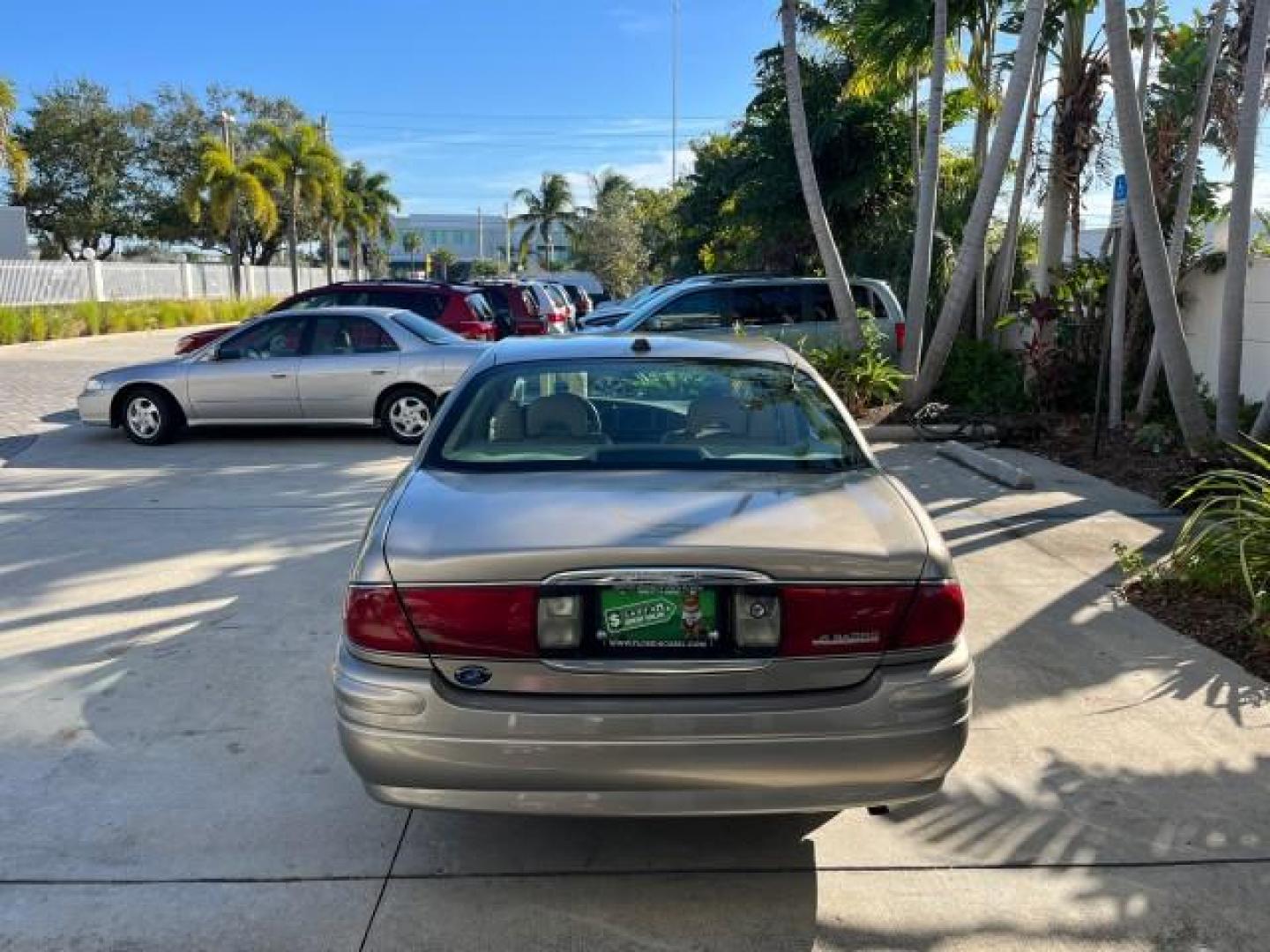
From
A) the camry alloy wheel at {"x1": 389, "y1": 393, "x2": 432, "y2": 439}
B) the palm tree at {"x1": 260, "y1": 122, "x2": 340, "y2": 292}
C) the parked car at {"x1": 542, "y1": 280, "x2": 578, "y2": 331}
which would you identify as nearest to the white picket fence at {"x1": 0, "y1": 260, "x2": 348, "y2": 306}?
the palm tree at {"x1": 260, "y1": 122, "x2": 340, "y2": 292}

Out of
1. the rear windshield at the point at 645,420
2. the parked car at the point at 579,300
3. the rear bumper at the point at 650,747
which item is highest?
the parked car at the point at 579,300

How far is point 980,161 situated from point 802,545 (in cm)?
1417

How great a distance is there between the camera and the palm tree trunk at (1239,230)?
298 inches

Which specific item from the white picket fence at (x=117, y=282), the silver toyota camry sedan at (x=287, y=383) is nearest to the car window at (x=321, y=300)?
the silver toyota camry sedan at (x=287, y=383)

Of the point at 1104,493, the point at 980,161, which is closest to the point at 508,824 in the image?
the point at 1104,493

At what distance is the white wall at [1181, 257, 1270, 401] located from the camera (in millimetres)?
10359

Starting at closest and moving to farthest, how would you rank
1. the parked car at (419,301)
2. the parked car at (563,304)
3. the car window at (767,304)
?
the car window at (767,304)
the parked car at (419,301)
the parked car at (563,304)

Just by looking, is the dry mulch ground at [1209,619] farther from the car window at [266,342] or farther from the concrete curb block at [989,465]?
the car window at [266,342]

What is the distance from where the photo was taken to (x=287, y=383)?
1121 centimetres

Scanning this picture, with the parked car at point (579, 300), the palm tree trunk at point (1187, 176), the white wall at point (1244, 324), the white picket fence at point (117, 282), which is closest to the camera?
the palm tree trunk at point (1187, 176)

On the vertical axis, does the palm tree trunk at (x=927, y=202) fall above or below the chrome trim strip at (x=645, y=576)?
above

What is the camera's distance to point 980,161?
15.4m

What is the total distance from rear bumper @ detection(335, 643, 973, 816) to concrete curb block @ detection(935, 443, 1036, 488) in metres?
6.55

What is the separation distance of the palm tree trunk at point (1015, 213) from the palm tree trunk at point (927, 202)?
1.38 metres
